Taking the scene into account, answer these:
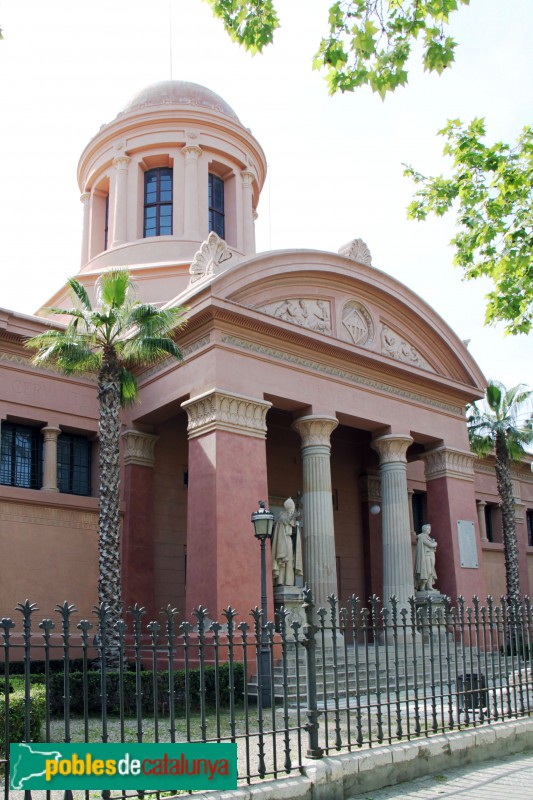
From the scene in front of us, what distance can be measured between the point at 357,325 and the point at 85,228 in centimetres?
1061

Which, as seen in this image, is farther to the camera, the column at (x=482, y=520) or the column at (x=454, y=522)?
the column at (x=482, y=520)

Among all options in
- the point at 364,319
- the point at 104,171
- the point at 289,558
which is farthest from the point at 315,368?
the point at 104,171

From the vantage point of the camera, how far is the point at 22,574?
16.5 m

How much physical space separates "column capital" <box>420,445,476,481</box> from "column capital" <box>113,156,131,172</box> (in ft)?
40.7

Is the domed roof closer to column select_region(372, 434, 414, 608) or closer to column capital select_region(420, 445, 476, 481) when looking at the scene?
column select_region(372, 434, 414, 608)

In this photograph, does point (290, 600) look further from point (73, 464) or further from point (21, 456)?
point (21, 456)

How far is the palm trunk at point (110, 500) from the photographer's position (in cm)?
1409

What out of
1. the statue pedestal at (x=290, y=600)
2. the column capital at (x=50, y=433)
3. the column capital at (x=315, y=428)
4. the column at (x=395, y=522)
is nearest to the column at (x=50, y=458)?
the column capital at (x=50, y=433)

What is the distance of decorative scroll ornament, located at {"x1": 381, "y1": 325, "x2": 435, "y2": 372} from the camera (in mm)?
20609

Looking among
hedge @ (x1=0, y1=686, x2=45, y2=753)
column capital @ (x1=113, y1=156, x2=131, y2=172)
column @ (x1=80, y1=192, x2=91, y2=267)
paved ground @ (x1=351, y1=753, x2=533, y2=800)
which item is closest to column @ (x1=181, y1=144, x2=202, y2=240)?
column capital @ (x1=113, y1=156, x2=131, y2=172)

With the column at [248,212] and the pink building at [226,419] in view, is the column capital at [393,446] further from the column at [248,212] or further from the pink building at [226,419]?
the column at [248,212]

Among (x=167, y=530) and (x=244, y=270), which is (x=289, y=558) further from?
(x=244, y=270)

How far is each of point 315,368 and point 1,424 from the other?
7023 mm

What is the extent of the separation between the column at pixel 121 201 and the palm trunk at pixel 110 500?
9.45 metres
